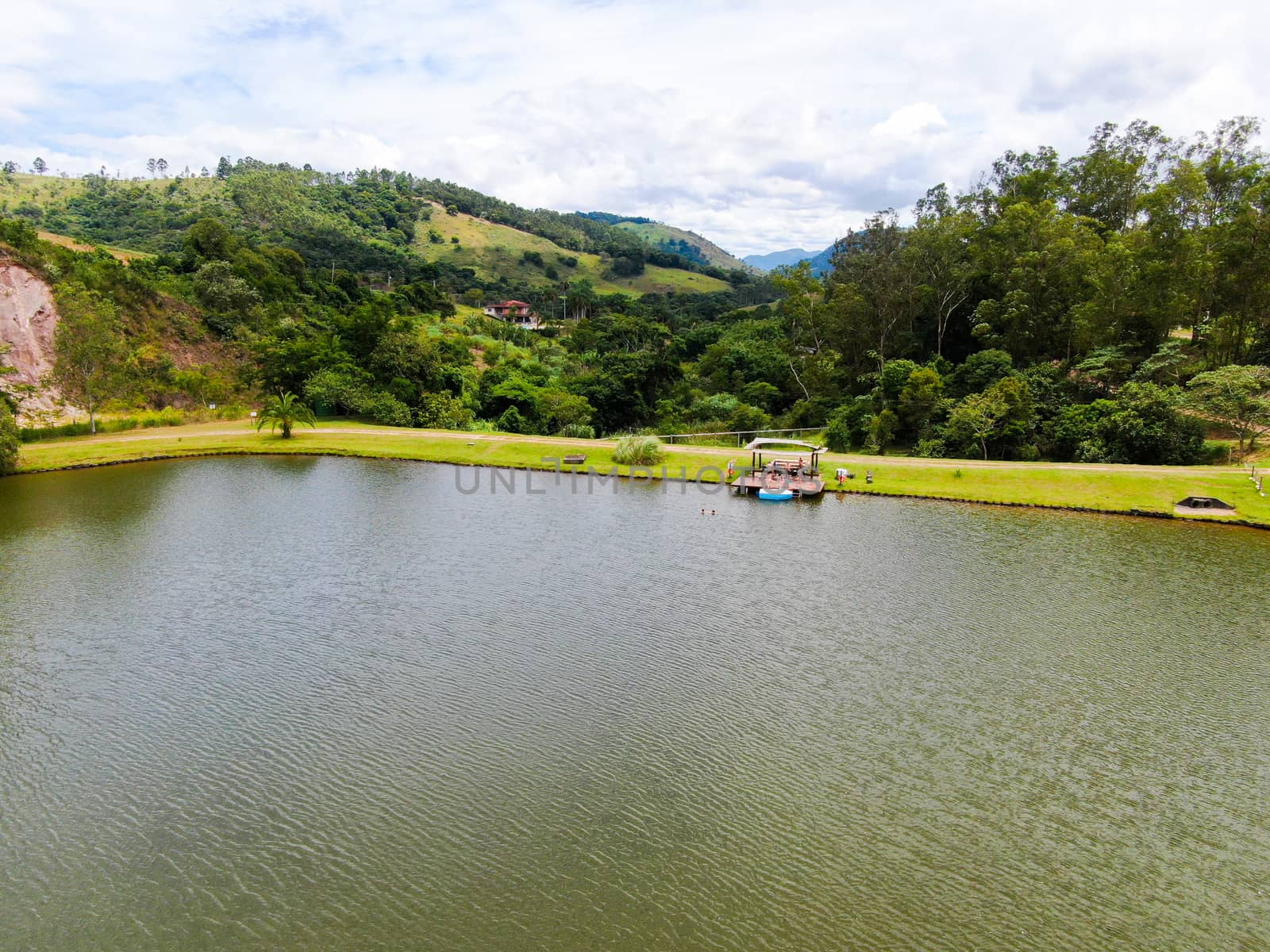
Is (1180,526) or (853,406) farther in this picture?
(853,406)

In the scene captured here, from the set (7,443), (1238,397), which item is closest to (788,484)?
(1238,397)

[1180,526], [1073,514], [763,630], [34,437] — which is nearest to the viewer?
[763,630]

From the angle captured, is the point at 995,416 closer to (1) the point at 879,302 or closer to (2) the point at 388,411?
(1) the point at 879,302

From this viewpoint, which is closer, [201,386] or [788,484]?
[788,484]

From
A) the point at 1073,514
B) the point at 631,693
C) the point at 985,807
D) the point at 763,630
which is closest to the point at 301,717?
the point at 631,693

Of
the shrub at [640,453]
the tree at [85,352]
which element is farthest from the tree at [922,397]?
the tree at [85,352]

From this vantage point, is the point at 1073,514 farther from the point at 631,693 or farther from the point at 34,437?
the point at 34,437

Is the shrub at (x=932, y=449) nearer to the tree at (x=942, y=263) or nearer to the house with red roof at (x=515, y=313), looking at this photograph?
the tree at (x=942, y=263)
